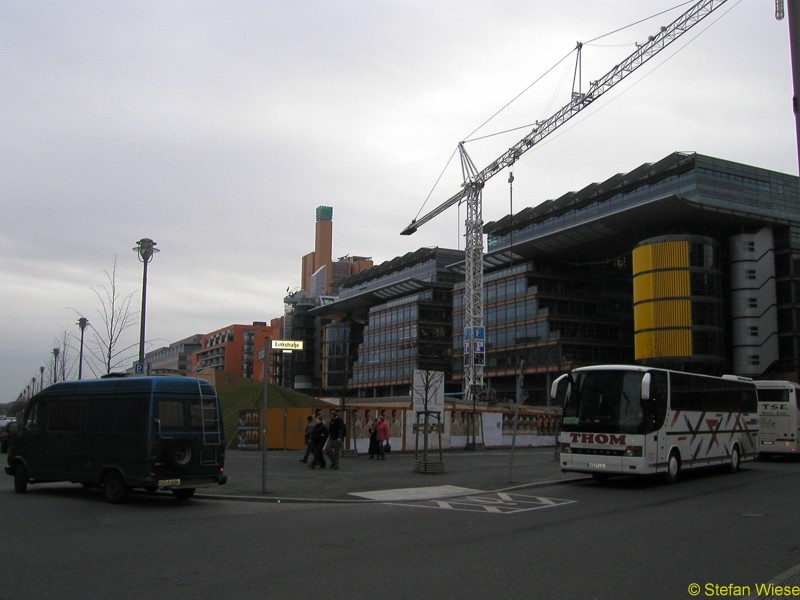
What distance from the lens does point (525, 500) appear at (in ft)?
53.3

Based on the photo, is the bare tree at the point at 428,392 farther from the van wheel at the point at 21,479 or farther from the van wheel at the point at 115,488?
the van wheel at the point at 21,479

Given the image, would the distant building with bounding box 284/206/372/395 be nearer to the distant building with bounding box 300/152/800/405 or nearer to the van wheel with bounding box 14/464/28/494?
the distant building with bounding box 300/152/800/405

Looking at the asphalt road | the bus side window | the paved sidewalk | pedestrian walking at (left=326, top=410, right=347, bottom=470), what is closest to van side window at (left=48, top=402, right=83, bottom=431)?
the asphalt road

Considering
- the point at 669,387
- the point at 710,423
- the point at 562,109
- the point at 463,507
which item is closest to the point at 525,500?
the point at 463,507

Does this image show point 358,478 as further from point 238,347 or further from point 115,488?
point 238,347

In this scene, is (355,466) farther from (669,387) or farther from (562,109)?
(562,109)

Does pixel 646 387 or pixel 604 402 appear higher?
pixel 646 387

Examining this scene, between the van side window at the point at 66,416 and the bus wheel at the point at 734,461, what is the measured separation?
19196 mm

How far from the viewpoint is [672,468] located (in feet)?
64.4

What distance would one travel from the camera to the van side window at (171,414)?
14.6 metres

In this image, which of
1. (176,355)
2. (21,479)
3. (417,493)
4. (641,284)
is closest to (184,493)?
(21,479)

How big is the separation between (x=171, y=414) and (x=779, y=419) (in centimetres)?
2515

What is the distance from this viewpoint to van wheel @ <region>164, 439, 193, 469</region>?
14297mm

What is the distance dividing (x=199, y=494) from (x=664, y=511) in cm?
970
